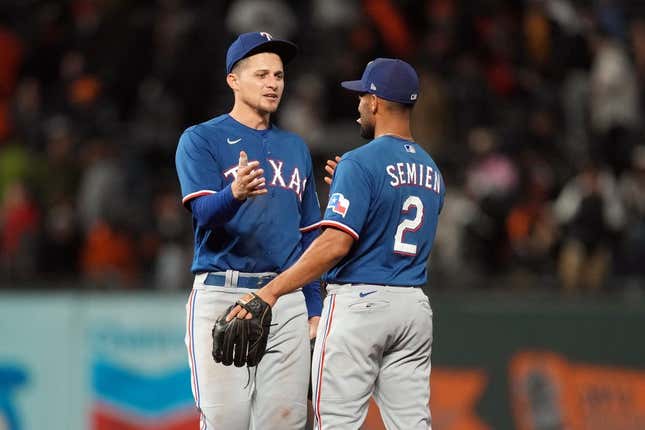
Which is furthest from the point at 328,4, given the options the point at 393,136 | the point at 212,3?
the point at 393,136

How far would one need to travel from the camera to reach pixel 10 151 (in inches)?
544

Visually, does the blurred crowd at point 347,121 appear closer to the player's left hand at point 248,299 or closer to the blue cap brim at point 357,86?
the blue cap brim at point 357,86

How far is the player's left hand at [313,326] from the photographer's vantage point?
238 inches

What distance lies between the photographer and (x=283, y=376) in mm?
5676

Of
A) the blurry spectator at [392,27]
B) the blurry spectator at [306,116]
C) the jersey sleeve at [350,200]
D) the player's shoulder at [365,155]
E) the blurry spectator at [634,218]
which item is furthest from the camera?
the blurry spectator at [392,27]

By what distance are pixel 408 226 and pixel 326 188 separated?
24.3 feet

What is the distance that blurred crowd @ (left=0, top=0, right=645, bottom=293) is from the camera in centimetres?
1117

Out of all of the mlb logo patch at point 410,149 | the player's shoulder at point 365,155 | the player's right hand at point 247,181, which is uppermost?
the mlb logo patch at point 410,149

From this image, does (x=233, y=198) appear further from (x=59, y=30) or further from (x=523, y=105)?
(x=59, y=30)

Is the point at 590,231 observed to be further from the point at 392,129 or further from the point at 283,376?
the point at 283,376

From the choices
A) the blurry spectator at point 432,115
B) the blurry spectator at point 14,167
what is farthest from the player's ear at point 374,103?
the blurry spectator at point 14,167

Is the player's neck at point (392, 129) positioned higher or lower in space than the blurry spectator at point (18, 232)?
higher

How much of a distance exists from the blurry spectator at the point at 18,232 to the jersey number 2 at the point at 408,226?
7.21 meters

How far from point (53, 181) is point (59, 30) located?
10.4 feet
